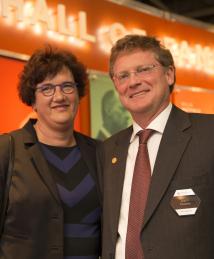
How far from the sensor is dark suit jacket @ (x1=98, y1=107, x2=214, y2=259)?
2.01 meters

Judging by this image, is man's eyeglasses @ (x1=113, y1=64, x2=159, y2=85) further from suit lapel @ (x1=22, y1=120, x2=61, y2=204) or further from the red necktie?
suit lapel @ (x1=22, y1=120, x2=61, y2=204)

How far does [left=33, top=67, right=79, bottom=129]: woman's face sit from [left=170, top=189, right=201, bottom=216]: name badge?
33.2 inches

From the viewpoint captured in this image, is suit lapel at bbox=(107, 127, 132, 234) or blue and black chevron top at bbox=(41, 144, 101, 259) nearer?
suit lapel at bbox=(107, 127, 132, 234)

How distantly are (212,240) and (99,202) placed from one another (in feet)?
2.45

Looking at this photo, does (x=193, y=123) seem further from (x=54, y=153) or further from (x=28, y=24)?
(x=28, y=24)

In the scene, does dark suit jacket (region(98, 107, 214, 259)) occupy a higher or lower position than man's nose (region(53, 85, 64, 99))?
lower

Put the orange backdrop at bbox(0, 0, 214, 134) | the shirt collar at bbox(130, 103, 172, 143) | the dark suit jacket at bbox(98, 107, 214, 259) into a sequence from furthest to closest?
the orange backdrop at bbox(0, 0, 214, 134) → the shirt collar at bbox(130, 103, 172, 143) → the dark suit jacket at bbox(98, 107, 214, 259)

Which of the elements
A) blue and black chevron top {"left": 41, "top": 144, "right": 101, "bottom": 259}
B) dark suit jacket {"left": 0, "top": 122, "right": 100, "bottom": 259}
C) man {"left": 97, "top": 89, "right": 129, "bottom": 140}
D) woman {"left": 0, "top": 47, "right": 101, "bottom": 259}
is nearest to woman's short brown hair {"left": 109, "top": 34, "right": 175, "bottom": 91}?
woman {"left": 0, "top": 47, "right": 101, "bottom": 259}

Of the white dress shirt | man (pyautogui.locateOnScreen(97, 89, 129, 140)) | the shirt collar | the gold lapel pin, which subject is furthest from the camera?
man (pyautogui.locateOnScreen(97, 89, 129, 140))

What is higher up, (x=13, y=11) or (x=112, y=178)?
(x=13, y=11)

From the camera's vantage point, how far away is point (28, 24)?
390 cm

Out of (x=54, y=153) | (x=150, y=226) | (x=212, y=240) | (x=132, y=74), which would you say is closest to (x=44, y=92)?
(x=54, y=153)

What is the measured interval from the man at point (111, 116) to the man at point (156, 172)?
6.09ft

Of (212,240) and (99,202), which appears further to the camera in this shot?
(99,202)
